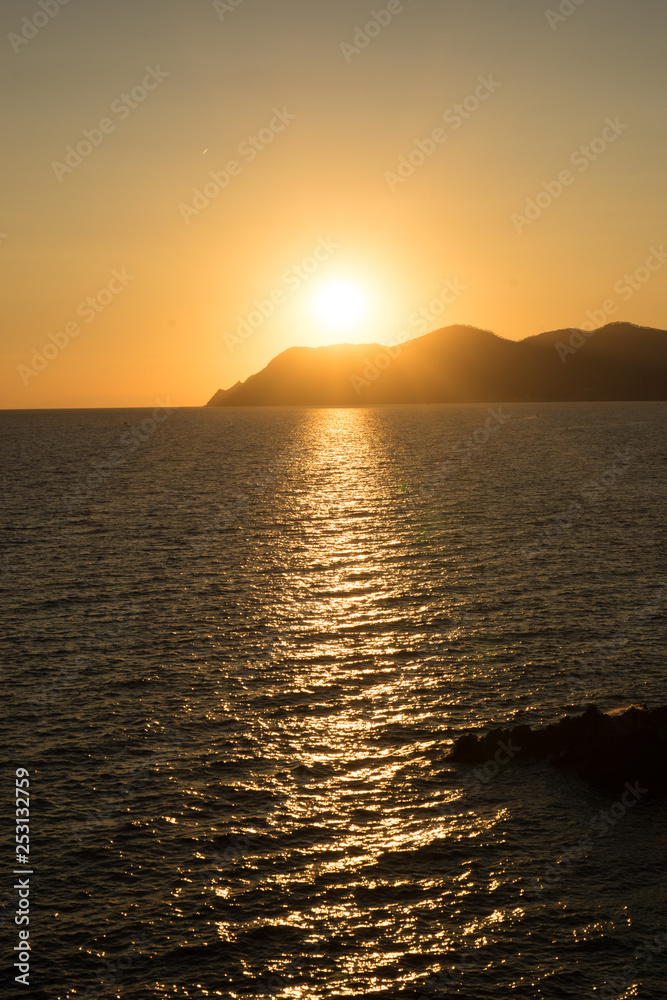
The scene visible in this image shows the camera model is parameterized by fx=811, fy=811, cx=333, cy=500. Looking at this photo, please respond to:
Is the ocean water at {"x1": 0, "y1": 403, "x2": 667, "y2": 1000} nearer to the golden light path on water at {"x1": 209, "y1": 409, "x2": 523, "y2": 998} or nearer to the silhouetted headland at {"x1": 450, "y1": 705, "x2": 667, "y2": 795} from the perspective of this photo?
the golden light path on water at {"x1": 209, "y1": 409, "x2": 523, "y2": 998}

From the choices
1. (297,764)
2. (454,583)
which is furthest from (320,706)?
(454,583)

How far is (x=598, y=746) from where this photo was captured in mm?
31688

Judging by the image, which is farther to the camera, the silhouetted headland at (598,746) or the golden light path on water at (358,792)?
the silhouetted headland at (598,746)

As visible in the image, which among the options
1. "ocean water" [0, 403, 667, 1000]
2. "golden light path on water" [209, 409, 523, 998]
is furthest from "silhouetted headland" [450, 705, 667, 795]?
"golden light path on water" [209, 409, 523, 998]

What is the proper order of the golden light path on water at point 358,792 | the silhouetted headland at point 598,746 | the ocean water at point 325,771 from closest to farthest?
the ocean water at point 325,771 → the golden light path on water at point 358,792 → the silhouetted headland at point 598,746

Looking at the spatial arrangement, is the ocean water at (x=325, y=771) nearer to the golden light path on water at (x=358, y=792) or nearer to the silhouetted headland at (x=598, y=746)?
the golden light path on water at (x=358, y=792)

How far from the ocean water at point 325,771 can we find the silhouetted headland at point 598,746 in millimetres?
689

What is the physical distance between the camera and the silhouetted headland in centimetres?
3108

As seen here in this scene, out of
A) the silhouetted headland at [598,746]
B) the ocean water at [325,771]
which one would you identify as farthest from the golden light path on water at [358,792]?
the silhouetted headland at [598,746]

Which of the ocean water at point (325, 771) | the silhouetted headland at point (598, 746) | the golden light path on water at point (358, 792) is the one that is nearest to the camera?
the ocean water at point (325, 771)

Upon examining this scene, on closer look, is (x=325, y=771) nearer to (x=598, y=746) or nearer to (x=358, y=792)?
(x=358, y=792)

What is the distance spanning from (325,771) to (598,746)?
35.1ft

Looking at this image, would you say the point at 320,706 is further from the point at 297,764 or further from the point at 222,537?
the point at 222,537

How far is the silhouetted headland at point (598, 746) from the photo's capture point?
31078 mm
